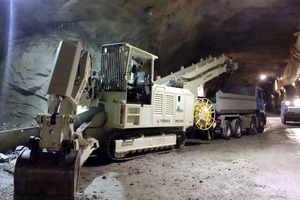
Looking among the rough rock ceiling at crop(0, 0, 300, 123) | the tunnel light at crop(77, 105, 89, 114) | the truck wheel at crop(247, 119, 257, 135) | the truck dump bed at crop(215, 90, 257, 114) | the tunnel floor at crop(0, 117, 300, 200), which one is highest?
the rough rock ceiling at crop(0, 0, 300, 123)

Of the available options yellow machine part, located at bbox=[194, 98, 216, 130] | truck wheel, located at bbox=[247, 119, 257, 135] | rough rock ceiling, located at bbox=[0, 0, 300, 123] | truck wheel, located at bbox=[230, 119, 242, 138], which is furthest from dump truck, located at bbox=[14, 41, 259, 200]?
rough rock ceiling, located at bbox=[0, 0, 300, 123]

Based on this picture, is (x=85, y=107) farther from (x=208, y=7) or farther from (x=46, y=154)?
(x=208, y=7)

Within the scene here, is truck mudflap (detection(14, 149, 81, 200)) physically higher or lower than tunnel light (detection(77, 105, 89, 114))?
lower

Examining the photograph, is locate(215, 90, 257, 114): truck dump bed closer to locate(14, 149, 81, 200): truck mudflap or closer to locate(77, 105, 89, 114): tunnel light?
locate(77, 105, 89, 114): tunnel light

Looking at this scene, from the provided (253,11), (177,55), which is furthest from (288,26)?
(177,55)

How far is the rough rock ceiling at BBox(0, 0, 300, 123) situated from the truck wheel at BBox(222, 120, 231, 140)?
419 cm

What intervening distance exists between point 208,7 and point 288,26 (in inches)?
203

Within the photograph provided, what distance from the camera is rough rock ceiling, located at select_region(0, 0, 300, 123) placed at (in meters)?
10.3

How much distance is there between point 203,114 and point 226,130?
90.8 inches

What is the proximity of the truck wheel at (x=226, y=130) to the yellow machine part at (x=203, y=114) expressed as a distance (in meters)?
1.25

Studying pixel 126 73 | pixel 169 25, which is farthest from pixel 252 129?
pixel 126 73

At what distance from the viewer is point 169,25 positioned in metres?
14.2

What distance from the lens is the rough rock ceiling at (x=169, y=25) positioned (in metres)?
10.3

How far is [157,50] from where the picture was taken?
1489 cm
